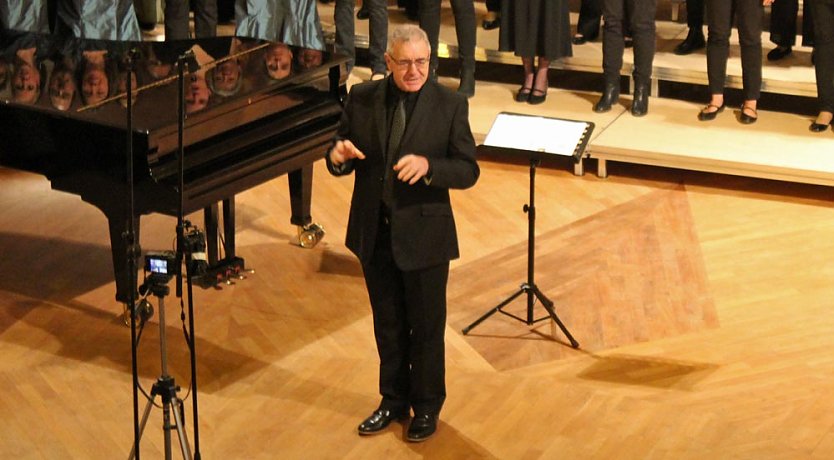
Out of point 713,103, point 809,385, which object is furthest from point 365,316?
point 713,103

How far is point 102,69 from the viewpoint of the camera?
534 centimetres

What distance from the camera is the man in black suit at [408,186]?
13.4 feet

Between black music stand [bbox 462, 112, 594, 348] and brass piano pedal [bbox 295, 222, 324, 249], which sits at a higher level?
black music stand [bbox 462, 112, 594, 348]

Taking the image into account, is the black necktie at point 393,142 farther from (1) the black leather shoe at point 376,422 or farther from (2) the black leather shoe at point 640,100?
(2) the black leather shoe at point 640,100

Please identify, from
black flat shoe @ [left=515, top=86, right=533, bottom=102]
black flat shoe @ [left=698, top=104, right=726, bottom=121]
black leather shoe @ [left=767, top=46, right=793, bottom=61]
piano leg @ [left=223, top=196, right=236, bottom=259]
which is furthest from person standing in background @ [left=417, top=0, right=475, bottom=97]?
piano leg @ [left=223, top=196, right=236, bottom=259]

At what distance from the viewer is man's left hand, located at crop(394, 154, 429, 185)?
3.93m

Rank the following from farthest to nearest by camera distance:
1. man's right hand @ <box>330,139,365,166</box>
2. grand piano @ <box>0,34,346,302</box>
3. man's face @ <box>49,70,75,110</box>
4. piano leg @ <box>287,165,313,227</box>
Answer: piano leg @ <box>287,165,313,227</box> → man's face @ <box>49,70,75,110</box> → grand piano @ <box>0,34,346,302</box> → man's right hand @ <box>330,139,365,166</box>

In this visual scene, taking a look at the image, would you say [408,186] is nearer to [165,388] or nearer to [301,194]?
[165,388]

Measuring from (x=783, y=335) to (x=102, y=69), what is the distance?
113 inches

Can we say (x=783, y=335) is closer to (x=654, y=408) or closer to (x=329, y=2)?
(x=654, y=408)

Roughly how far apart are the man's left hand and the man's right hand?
172 millimetres

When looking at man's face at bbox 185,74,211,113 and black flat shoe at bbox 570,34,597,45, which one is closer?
man's face at bbox 185,74,211,113

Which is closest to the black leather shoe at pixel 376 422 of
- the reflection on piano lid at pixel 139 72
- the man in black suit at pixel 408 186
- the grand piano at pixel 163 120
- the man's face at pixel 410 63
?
the man in black suit at pixel 408 186

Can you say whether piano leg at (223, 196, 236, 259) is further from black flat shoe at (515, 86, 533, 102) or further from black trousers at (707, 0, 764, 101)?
black trousers at (707, 0, 764, 101)
